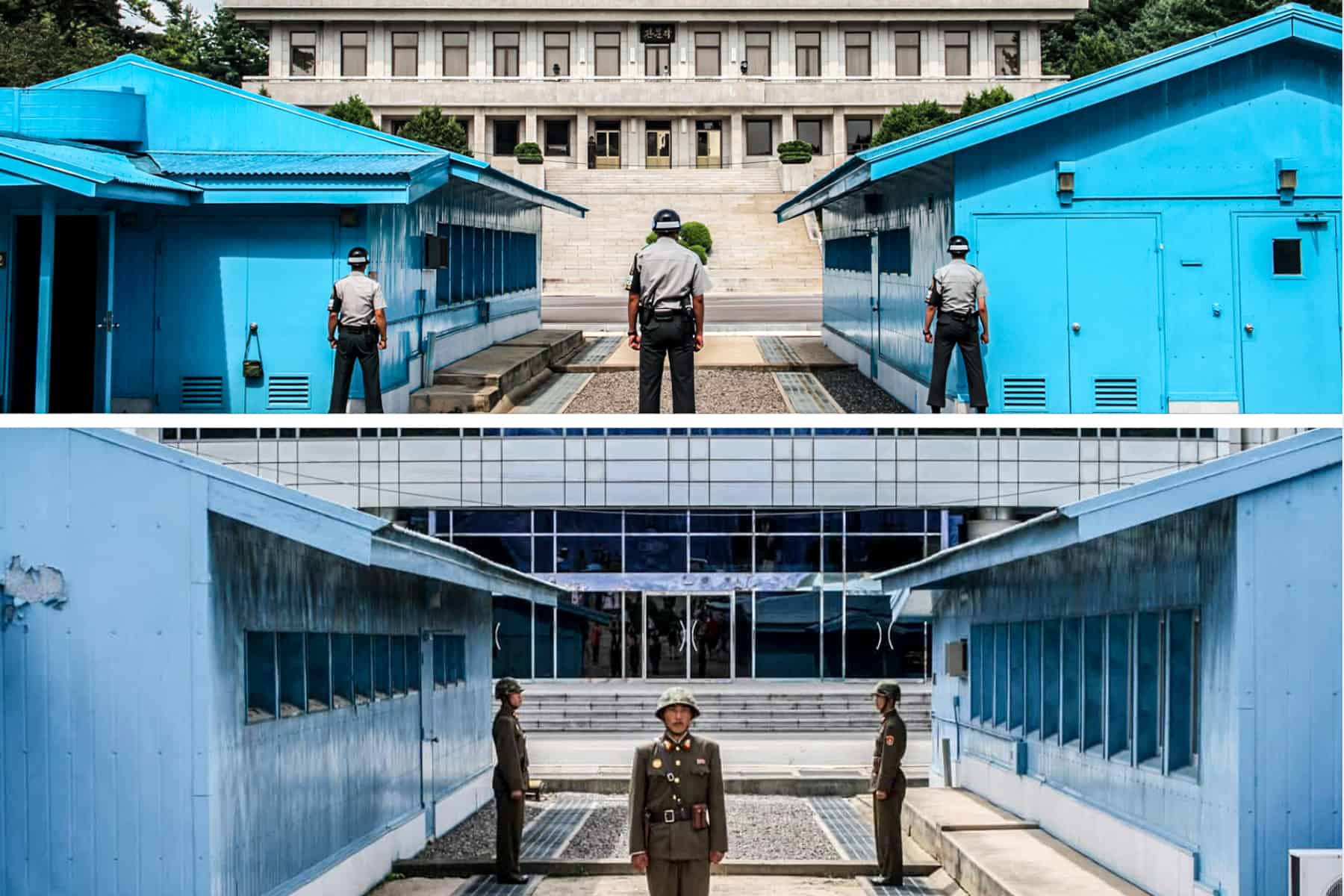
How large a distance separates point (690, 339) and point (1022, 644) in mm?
4291

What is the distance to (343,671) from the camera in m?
12.0

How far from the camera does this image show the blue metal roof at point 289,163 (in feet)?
55.5

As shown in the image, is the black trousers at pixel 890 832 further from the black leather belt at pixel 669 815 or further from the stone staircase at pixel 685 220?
the stone staircase at pixel 685 220

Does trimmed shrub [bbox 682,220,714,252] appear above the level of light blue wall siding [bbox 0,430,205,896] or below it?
above

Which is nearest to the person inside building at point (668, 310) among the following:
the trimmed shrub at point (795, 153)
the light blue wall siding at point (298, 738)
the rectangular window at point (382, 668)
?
the light blue wall siding at point (298, 738)

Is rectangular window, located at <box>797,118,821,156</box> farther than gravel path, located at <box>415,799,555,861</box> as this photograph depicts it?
Yes

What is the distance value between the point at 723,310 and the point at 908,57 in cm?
5003

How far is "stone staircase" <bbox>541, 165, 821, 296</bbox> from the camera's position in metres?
52.2

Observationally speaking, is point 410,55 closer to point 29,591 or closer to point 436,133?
point 436,133

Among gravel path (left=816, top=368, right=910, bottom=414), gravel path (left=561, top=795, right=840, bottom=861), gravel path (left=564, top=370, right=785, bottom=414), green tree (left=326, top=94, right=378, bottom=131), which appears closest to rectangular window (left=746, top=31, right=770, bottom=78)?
green tree (left=326, top=94, right=378, bottom=131)

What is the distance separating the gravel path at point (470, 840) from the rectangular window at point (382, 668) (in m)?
1.51

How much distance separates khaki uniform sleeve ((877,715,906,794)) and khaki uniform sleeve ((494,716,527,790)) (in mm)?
2586

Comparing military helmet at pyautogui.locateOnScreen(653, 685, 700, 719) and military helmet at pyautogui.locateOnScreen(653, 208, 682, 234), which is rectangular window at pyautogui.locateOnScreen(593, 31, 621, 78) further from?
military helmet at pyautogui.locateOnScreen(653, 685, 700, 719)

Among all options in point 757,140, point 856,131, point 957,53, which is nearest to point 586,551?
point 856,131
